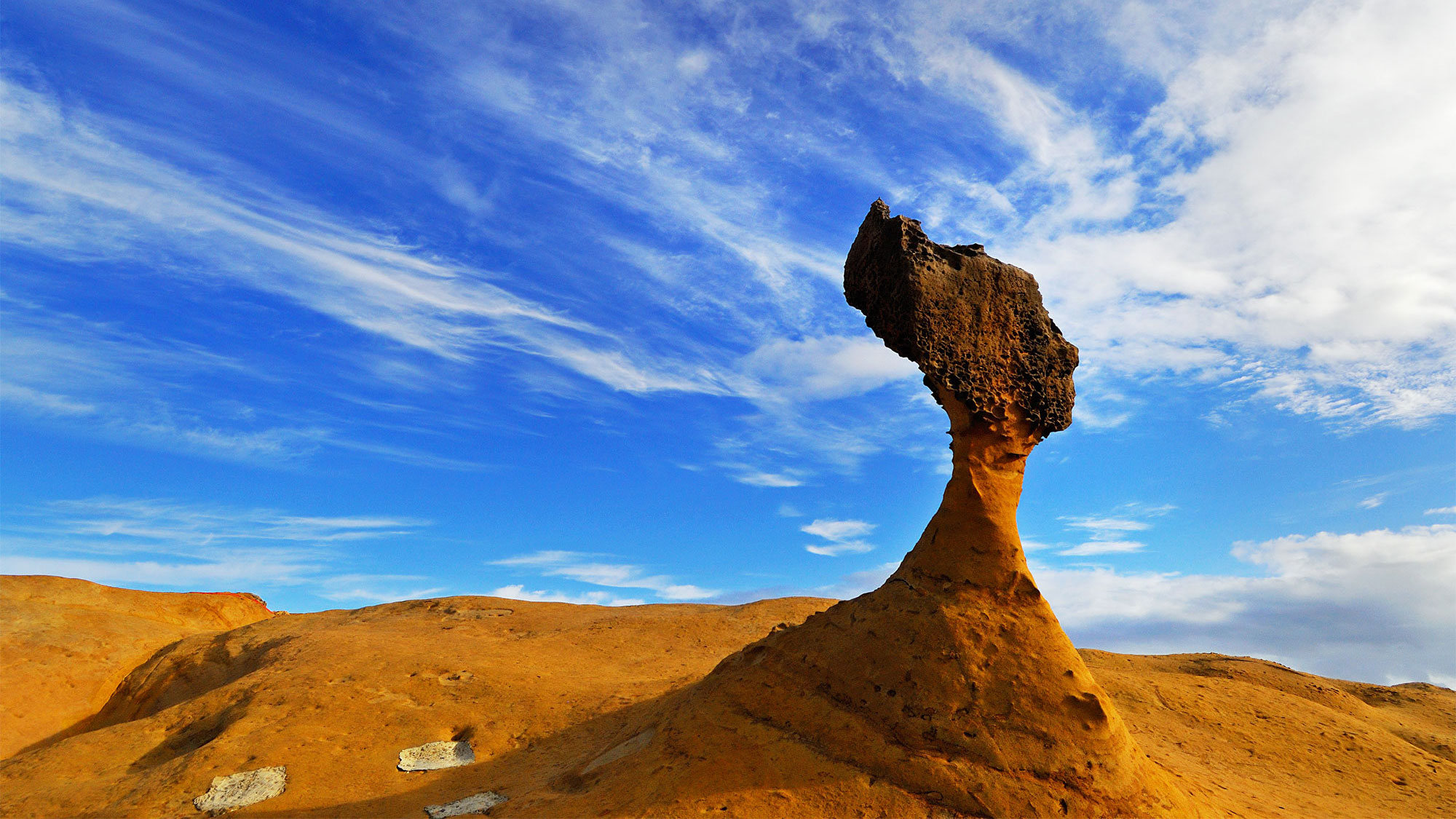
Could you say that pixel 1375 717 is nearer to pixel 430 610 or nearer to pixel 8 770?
pixel 430 610

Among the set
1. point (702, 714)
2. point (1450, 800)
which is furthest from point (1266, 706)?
point (702, 714)

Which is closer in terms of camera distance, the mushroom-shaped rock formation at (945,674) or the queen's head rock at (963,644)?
the mushroom-shaped rock formation at (945,674)

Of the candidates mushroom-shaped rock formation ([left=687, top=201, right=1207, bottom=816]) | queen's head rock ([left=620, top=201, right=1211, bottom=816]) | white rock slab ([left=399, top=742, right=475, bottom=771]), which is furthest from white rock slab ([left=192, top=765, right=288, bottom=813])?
mushroom-shaped rock formation ([left=687, top=201, right=1207, bottom=816])

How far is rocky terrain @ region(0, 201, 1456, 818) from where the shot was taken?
6.50m

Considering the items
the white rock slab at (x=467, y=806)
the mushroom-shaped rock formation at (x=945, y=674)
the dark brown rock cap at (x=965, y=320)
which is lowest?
the white rock slab at (x=467, y=806)

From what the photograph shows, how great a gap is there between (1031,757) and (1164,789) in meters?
1.64

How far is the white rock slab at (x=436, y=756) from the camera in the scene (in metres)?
8.62

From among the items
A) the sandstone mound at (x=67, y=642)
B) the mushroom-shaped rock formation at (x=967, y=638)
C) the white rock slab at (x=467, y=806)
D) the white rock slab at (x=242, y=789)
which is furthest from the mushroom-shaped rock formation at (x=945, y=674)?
the sandstone mound at (x=67, y=642)

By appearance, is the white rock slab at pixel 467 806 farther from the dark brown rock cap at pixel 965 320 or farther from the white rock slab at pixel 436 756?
the dark brown rock cap at pixel 965 320

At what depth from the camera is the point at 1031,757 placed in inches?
254

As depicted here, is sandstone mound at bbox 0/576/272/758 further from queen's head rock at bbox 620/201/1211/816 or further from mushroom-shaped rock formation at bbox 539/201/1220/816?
queen's head rock at bbox 620/201/1211/816

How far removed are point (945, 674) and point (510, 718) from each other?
5.81 meters

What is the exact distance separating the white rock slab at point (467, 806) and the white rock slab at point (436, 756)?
48.1 inches

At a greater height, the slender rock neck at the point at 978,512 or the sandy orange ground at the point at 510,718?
the slender rock neck at the point at 978,512
